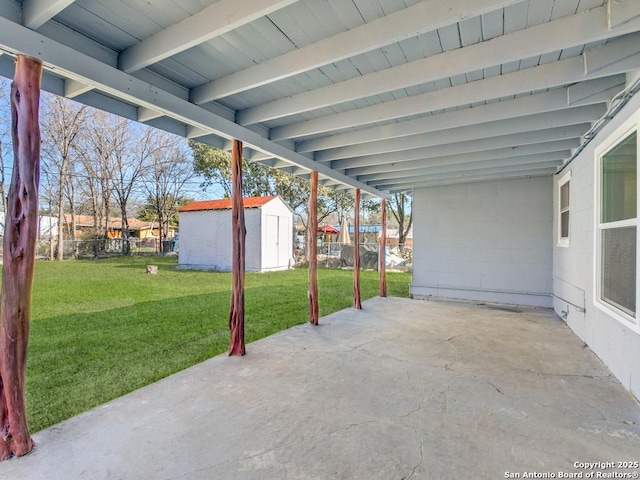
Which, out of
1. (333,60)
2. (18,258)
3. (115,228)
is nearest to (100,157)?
(115,228)

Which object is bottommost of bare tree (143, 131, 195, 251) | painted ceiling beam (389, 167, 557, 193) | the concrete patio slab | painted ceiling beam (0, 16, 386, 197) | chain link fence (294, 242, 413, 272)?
the concrete patio slab

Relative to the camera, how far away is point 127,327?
4930 mm

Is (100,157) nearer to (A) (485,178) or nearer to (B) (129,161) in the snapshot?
(B) (129,161)

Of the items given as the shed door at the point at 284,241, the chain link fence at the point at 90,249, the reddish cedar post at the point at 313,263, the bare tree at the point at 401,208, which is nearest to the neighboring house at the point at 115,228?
the chain link fence at the point at 90,249

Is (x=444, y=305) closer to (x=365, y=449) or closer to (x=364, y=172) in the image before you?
(x=364, y=172)

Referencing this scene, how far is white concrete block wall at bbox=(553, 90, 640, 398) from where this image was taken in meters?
2.87

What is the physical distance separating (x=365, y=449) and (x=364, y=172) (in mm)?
4735

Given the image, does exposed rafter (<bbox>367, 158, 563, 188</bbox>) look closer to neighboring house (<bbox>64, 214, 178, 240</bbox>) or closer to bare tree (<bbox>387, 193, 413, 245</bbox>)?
bare tree (<bbox>387, 193, 413, 245</bbox>)

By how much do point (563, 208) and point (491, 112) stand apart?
3422mm

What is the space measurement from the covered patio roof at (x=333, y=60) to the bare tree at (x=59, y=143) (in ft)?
57.0

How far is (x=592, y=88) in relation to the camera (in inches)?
117

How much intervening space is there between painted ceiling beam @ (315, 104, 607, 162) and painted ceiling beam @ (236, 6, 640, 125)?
166cm

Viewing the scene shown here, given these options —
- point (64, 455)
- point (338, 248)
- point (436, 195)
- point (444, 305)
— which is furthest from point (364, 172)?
point (338, 248)

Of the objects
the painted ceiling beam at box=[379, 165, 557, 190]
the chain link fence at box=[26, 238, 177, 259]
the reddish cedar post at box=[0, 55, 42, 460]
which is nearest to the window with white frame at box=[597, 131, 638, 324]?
the painted ceiling beam at box=[379, 165, 557, 190]
